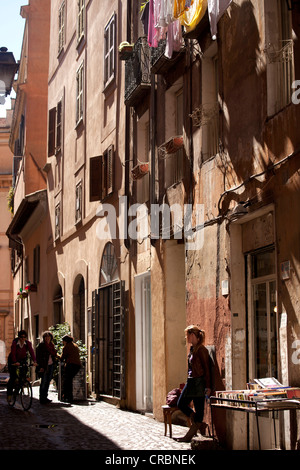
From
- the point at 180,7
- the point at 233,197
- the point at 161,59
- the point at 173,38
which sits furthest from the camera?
the point at 161,59

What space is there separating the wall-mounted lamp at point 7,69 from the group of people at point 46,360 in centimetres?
904

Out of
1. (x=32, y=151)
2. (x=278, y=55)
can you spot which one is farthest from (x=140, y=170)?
(x=32, y=151)

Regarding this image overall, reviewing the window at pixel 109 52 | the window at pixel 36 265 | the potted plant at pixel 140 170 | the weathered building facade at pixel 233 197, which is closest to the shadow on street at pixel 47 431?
the weathered building facade at pixel 233 197

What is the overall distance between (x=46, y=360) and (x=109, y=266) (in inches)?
100

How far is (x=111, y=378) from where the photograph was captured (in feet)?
60.1

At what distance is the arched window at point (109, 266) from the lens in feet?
61.2

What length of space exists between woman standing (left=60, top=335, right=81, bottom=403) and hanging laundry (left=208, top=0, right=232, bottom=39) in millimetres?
9114

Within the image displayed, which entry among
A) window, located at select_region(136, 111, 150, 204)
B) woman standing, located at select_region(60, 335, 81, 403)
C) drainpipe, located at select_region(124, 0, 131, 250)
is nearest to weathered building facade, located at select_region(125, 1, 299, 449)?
window, located at select_region(136, 111, 150, 204)

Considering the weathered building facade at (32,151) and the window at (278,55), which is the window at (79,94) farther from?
the window at (278,55)

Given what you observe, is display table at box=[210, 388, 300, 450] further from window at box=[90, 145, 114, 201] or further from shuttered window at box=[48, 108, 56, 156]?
shuttered window at box=[48, 108, 56, 156]

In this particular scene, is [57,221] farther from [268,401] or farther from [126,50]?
[268,401]

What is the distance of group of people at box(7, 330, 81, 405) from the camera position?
18.0m

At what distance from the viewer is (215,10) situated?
1133 centimetres
